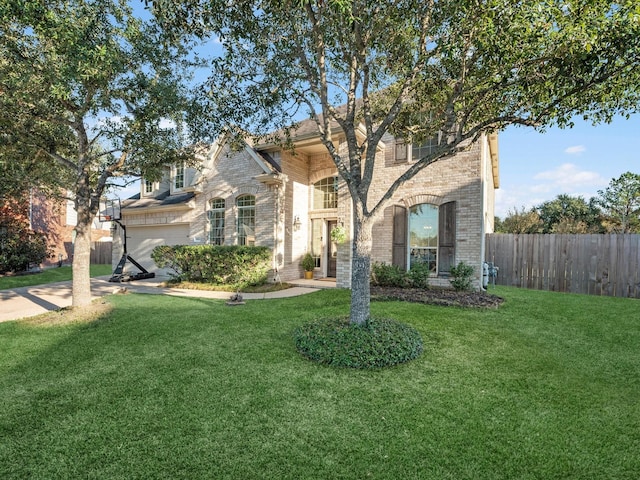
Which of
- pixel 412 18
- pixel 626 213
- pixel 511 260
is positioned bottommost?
pixel 511 260

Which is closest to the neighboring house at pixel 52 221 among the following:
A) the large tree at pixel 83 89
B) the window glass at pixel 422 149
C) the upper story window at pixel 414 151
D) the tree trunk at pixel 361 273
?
the large tree at pixel 83 89

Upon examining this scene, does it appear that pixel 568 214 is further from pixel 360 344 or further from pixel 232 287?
pixel 360 344

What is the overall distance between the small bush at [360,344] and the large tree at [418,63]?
0.36 m

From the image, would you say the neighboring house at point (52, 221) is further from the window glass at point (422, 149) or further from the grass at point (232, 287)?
the window glass at point (422, 149)

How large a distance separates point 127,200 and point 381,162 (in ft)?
46.5

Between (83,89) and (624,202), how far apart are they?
26.8 meters

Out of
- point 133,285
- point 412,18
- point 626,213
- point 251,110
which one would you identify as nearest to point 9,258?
point 133,285

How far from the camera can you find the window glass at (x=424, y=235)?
10039 millimetres

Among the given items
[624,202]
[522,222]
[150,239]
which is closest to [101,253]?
[150,239]

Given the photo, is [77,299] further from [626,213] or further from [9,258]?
[626,213]

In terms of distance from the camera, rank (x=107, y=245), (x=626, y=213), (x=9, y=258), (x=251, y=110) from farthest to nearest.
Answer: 1. (x=107, y=245)
2. (x=626, y=213)
3. (x=9, y=258)
4. (x=251, y=110)

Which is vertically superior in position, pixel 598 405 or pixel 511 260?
pixel 511 260

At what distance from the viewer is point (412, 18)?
5195mm

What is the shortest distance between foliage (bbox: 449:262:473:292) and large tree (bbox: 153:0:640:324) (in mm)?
4368
